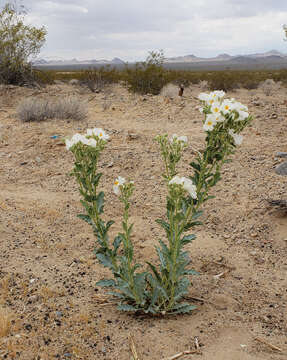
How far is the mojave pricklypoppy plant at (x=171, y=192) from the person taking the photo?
7.35ft

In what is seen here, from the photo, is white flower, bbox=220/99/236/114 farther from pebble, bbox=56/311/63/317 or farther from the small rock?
the small rock

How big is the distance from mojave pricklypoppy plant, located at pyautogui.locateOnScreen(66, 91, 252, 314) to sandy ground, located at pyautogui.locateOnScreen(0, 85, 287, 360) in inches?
8.5

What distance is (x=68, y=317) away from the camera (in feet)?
8.69

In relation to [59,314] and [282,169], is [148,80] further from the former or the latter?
[59,314]

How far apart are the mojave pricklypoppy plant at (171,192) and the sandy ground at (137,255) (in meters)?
0.22

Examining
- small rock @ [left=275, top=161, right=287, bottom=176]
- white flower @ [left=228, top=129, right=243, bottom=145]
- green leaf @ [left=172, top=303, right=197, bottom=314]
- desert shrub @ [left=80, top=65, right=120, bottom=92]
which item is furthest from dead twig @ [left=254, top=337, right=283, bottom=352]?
desert shrub @ [left=80, top=65, right=120, bottom=92]

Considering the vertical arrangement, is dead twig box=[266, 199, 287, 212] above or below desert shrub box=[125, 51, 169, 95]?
below

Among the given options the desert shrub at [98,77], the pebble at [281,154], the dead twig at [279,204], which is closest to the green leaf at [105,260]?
the dead twig at [279,204]

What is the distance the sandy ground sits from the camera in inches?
95.8

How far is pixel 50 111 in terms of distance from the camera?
9.41 m

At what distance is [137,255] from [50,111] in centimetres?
664

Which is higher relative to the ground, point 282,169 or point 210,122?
point 210,122

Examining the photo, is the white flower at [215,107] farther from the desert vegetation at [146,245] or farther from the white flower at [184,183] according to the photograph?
the white flower at [184,183]

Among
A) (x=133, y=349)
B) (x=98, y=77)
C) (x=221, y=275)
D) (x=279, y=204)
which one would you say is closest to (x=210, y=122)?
(x=133, y=349)
